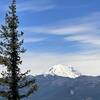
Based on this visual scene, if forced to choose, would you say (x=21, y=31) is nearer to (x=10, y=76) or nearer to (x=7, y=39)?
(x=7, y=39)

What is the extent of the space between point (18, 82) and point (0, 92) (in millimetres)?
2833

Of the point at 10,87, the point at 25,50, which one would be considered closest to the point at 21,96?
the point at 10,87

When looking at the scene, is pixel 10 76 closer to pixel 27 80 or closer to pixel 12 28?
pixel 27 80

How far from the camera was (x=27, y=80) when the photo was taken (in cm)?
6088

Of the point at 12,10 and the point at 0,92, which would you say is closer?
the point at 0,92

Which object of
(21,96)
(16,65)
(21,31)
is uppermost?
(21,31)

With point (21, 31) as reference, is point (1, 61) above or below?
below

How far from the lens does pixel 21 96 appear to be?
60.7 meters

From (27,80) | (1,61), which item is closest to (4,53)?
(1,61)

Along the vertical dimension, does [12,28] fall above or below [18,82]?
above

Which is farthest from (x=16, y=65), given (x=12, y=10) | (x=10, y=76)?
(x=12, y=10)

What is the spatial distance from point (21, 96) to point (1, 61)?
5.63 meters

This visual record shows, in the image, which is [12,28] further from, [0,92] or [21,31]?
[0,92]

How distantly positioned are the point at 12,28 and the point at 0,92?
9.45m
